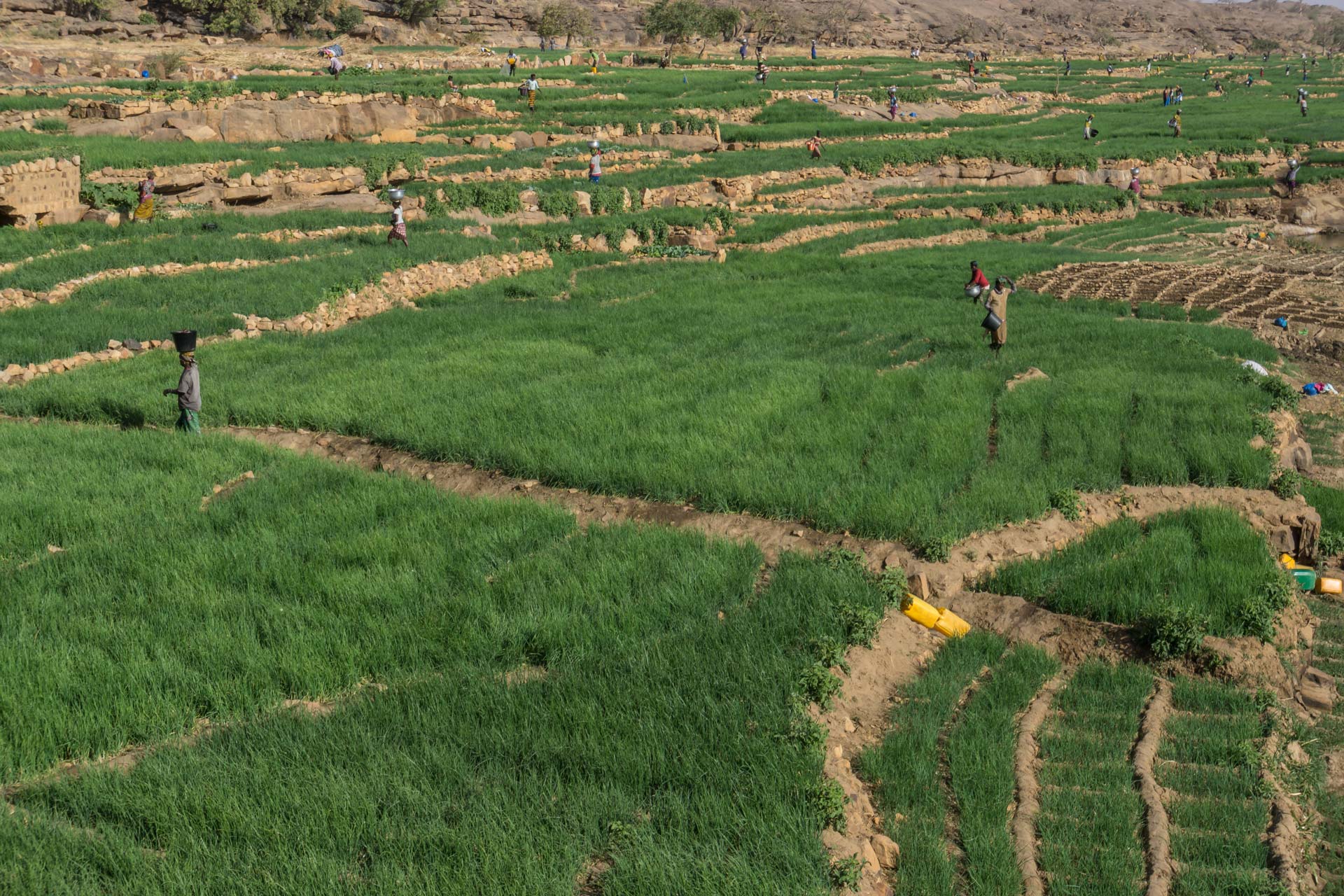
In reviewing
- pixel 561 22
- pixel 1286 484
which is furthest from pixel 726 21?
pixel 1286 484

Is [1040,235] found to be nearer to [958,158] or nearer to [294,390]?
[958,158]

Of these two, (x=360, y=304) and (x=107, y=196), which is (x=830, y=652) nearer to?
(x=360, y=304)

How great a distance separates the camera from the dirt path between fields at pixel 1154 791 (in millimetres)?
6137

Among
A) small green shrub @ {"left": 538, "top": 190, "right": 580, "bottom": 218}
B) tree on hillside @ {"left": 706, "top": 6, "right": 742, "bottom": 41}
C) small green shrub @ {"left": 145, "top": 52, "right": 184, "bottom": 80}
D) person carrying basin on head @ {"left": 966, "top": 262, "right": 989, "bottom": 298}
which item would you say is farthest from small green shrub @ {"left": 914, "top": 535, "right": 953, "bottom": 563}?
tree on hillside @ {"left": 706, "top": 6, "right": 742, "bottom": 41}

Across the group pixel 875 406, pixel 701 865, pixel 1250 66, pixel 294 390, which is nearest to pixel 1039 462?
pixel 875 406

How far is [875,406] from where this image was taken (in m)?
14.4

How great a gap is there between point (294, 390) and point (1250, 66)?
4178 inches

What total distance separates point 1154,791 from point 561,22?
3559 inches

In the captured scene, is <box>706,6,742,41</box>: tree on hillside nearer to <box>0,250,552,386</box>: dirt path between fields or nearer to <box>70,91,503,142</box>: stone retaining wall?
<box>70,91,503,142</box>: stone retaining wall

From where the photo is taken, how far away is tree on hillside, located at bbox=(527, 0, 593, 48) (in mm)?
85250

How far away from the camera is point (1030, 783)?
703 centimetres

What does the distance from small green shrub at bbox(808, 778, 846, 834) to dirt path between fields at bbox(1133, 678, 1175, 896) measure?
190cm

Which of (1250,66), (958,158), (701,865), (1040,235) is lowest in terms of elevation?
(701,865)

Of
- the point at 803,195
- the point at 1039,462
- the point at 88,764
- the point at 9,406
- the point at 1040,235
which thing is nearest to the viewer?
the point at 88,764
